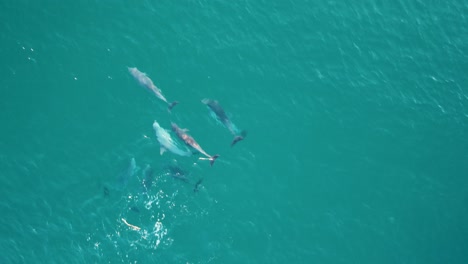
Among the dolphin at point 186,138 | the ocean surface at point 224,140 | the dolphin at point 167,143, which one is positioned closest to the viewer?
the ocean surface at point 224,140

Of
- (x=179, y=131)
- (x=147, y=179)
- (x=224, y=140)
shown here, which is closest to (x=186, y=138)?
(x=179, y=131)

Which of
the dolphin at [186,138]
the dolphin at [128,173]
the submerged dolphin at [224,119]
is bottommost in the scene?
the dolphin at [128,173]

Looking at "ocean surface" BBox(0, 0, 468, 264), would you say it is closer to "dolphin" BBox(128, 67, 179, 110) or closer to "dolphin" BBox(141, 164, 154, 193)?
"dolphin" BBox(141, 164, 154, 193)

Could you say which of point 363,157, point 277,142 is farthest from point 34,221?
point 363,157

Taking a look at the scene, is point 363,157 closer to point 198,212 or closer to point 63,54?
point 198,212

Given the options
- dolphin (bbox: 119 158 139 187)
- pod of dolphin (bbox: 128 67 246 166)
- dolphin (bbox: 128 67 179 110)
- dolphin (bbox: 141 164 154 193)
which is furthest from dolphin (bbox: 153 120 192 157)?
dolphin (bbox: 128 67 179 110)

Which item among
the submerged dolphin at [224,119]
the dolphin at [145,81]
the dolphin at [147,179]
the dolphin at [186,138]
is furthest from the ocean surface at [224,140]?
the dolphin at [186,138]

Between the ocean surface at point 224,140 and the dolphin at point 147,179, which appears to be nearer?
the ocean surface at point 224,140

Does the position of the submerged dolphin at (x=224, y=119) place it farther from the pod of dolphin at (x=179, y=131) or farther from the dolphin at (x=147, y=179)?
the dolphin at (x=147, y=179)
